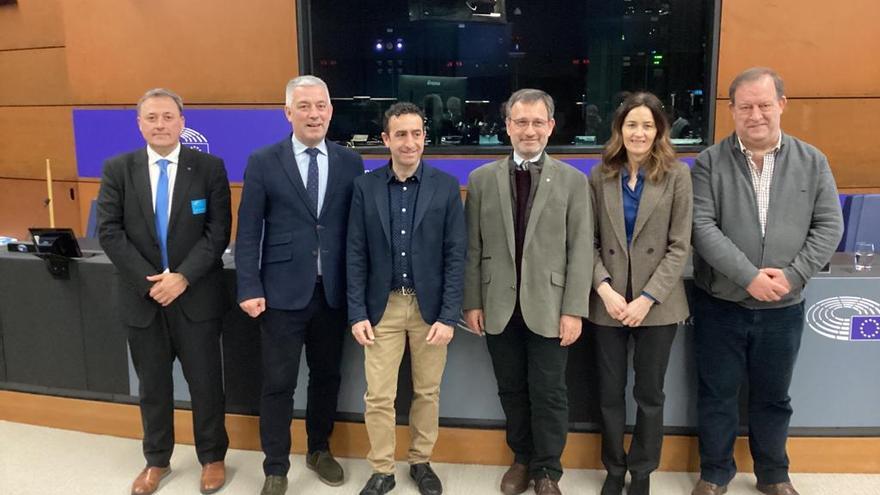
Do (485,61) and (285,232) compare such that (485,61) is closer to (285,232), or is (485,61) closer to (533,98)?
(533,98)

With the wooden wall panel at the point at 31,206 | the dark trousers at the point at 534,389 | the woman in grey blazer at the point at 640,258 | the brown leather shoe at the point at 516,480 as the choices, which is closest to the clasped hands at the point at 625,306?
the woman in grey blazer at the point at 640,258

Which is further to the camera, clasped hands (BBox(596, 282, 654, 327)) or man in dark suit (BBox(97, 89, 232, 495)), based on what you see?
man in dark suit (BBox(97, 89, 232, 495))

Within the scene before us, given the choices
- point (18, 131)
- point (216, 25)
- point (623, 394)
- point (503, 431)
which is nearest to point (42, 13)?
point (18, 131)

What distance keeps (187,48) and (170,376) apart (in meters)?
3.64

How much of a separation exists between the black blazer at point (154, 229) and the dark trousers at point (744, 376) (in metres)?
2.01

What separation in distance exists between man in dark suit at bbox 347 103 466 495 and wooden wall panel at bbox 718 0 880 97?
3.50 m

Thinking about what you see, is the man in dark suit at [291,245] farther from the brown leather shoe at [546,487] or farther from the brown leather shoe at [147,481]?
the brown leather shoe at [546,487]

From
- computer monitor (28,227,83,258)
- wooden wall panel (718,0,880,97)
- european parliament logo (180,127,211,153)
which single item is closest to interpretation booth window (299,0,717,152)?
wooden wall panel (718,0,880,97)

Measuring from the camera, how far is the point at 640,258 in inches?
91.5

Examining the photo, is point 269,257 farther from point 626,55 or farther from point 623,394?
point 626,55

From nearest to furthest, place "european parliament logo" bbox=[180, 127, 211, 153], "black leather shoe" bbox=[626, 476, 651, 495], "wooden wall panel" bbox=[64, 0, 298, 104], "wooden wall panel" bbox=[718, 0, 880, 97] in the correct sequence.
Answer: "black leather shoe" bbox=[626, 476, 651, 495]
"wooden wall panel" bbox=[718, 0, 880, 97]
"wooden wall panel" bbox=[64, 0, 298, 104]
"european parliament logo" bbox=[180, 127, 211, 153]

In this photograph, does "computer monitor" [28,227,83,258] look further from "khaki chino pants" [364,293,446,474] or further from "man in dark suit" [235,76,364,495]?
"khaki chino pants" [364,293,446,474]

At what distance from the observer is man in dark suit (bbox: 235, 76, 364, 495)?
94.8 inches

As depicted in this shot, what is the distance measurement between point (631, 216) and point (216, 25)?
429cm
